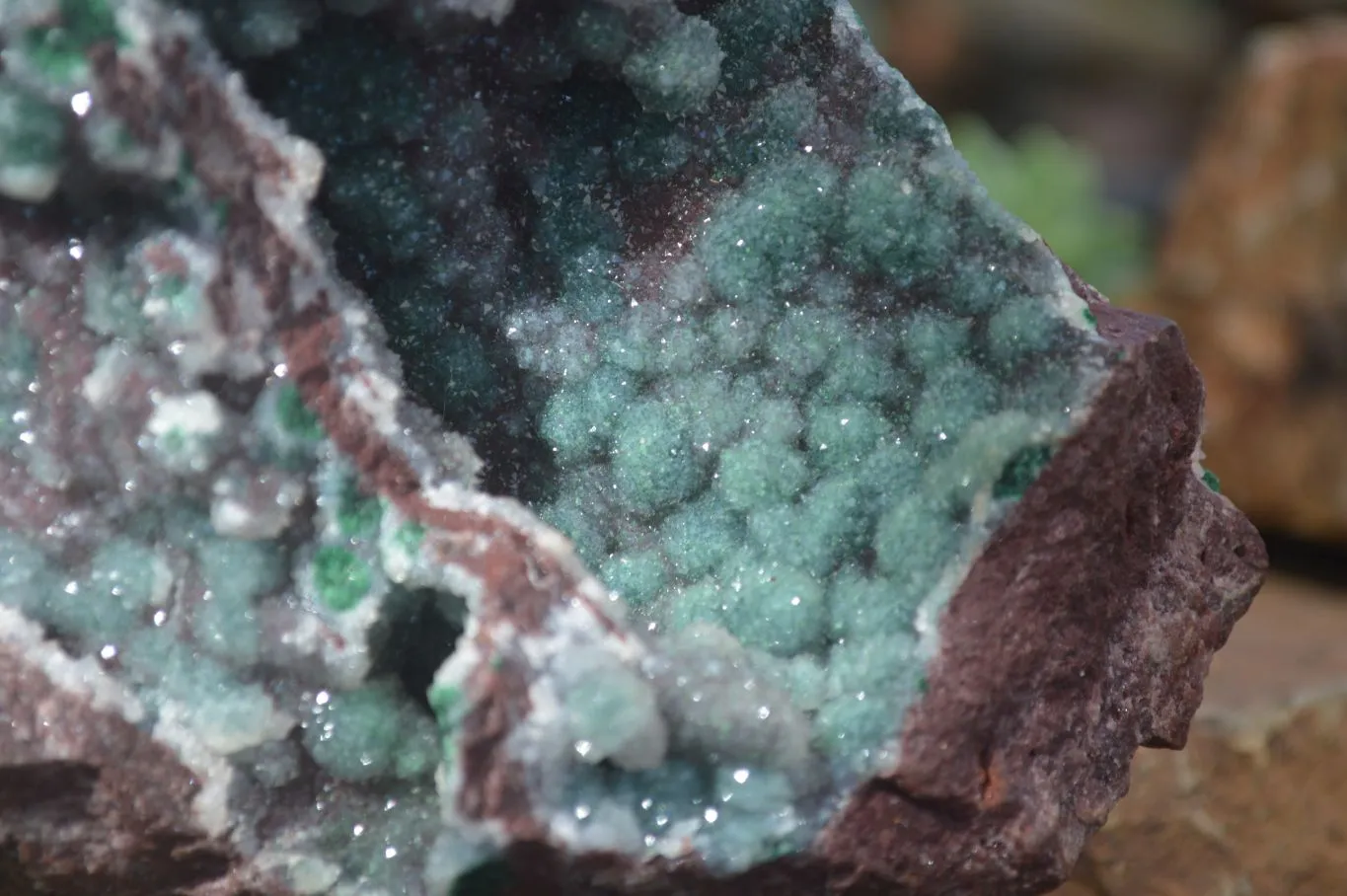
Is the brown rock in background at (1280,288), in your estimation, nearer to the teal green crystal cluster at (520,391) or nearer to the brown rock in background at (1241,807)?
the brown rock in background at (1241,807)

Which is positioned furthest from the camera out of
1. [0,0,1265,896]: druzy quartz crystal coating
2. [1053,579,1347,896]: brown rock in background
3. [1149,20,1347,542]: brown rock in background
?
[1149,20,1347,542]: brown rock in background

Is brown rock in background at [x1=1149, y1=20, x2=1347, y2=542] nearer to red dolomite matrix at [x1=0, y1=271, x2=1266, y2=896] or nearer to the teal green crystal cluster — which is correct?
red dolomite matrix at [x1=0, y1=271, x2=1266, y2=896]

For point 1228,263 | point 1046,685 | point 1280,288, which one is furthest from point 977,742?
point 1228,263

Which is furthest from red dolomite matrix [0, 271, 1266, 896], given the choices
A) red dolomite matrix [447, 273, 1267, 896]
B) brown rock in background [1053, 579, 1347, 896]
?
brown rock in background [1053, 579, 1347, 896]

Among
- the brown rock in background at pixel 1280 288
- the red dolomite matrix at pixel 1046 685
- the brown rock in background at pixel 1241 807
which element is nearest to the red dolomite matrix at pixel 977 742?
the red dolomite matrix at pixel 1046 685

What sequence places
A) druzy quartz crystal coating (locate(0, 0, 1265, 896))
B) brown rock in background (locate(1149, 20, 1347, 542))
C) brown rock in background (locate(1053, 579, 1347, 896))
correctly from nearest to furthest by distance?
druzy quartz crystal coating (locate(0, 0, 1265, 896)) < brown rock in background (locate(1053, 579, 1347, 896)) < brown rock in background (locate(1149, 20, 1347, 542))

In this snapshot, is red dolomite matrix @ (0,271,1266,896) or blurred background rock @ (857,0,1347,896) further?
blurred background rock @ (857,0,1347,896)

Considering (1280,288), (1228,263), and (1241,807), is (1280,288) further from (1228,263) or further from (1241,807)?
(1241,807)
